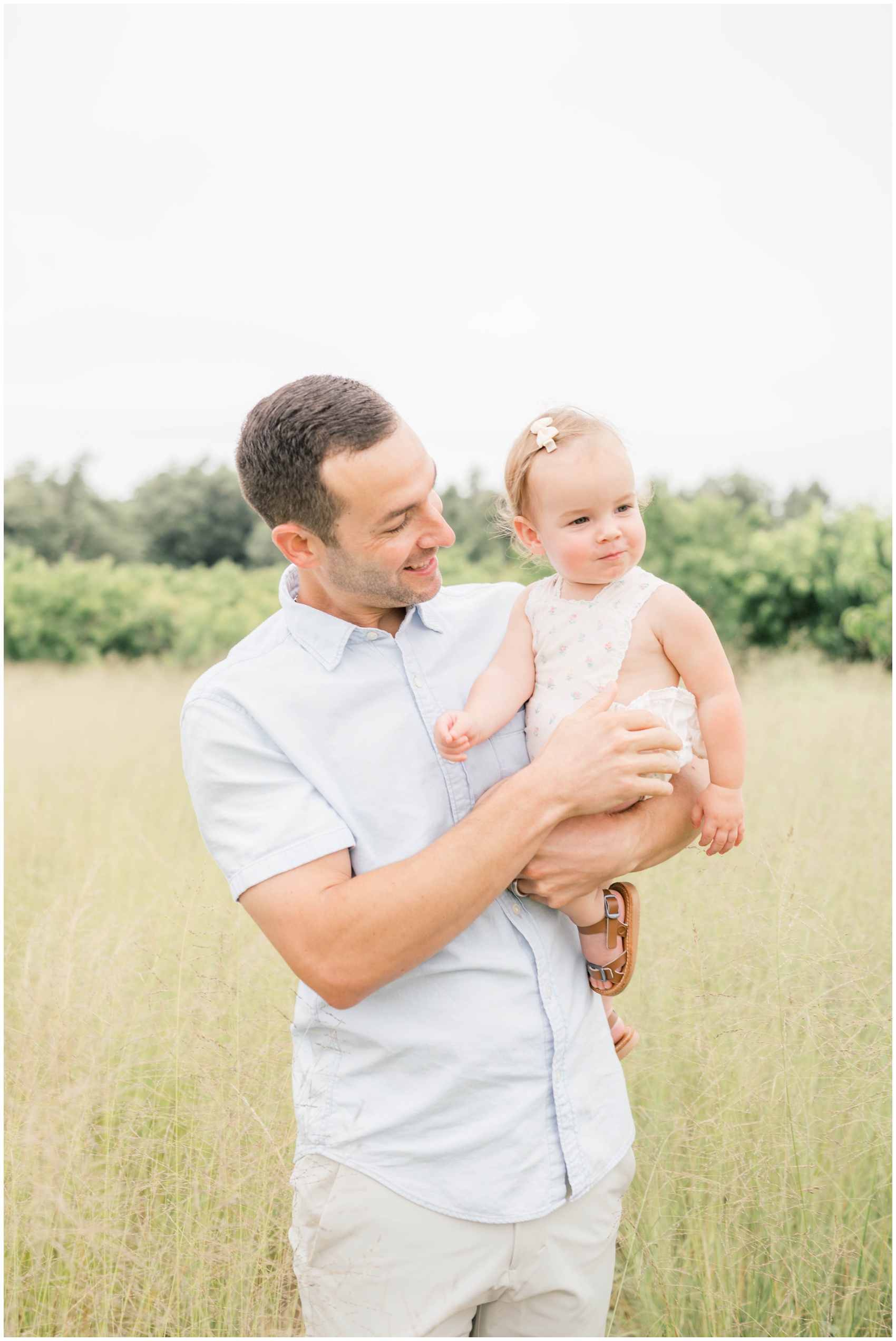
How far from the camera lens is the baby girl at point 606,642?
1779 millimetres

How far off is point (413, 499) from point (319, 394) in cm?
25

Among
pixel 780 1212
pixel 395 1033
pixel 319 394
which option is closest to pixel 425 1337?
pixel 395 1033

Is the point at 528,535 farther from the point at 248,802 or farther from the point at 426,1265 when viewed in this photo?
the point at 426,1265

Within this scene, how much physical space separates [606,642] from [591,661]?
5cm

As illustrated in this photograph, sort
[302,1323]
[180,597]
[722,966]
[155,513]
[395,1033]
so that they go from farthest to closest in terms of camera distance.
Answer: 1. [155,513]
2. [180,597]
3. [722,966]
4. [302,1323]
5. [395,1033]

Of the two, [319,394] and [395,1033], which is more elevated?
[319,394]

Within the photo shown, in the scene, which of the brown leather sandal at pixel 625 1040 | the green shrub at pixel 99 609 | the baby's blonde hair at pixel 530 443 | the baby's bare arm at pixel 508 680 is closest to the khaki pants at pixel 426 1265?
the brown leather sandal at pixel 625 1040

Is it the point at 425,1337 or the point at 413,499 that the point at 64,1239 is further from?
the point at 413,499

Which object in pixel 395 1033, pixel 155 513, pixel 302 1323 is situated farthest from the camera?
pixel 155 513

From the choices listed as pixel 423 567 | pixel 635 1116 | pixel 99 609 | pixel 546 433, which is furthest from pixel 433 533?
pixel 99 609

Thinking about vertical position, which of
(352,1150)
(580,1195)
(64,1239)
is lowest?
(64,1239)

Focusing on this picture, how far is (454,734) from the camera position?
1528mm

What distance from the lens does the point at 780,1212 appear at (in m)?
2.28

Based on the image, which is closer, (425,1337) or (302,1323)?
(425,1337)
